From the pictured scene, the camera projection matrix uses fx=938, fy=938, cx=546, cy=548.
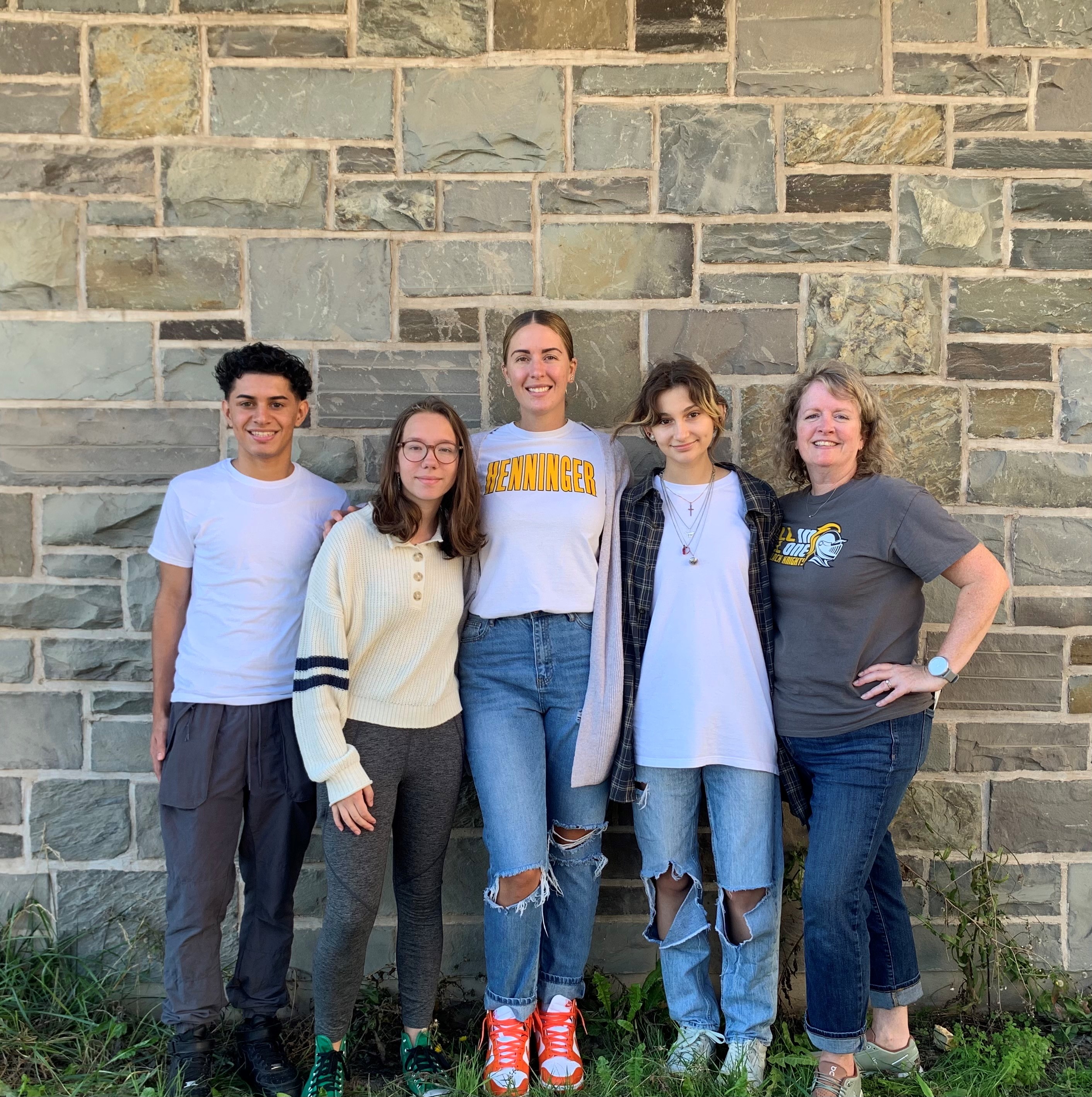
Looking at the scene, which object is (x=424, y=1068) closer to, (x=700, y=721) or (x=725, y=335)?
(x=700, y=721)

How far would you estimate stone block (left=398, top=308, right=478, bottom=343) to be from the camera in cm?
303

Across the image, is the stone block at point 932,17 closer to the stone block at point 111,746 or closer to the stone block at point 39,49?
the stone block at point 39,49

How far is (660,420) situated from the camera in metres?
2.63

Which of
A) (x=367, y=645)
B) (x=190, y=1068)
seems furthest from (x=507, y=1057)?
(x=367, y=645)

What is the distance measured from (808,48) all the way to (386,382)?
1.72 meters

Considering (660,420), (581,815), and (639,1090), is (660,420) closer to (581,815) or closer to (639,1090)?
(581,815)

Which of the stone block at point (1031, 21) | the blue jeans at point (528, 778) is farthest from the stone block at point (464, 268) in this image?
the stone block at point (1031, 21)

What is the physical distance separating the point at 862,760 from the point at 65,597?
2.47 meters

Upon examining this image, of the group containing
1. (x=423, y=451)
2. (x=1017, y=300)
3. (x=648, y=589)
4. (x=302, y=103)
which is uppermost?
(x=302, y=103)

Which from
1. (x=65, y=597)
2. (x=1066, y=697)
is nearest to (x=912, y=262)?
(x=1066, y=697)

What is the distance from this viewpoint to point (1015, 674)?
10.1 feet

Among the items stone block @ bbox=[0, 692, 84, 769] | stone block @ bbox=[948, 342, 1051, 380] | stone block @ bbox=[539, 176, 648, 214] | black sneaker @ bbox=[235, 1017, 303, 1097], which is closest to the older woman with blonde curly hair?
stone block @ bbox=[948, 342, 1051, 380]

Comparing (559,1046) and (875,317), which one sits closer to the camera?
(559,1046)

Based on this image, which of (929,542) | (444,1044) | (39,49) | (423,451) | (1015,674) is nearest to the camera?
(929,542)
